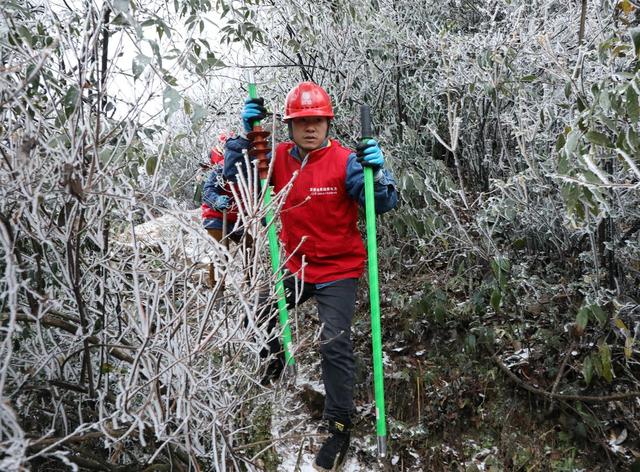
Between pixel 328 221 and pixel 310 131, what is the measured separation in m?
0.54

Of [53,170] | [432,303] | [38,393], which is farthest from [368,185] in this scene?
[38,393]

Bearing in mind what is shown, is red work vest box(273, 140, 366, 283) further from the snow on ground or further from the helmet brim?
the snow on ground

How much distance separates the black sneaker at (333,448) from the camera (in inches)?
121

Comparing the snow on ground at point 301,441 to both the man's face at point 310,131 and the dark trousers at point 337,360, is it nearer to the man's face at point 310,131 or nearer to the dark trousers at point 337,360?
the dark trousers at point 337,360

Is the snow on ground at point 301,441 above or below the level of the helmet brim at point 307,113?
below

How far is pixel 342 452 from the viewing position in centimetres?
316

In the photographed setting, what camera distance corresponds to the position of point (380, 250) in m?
4.55

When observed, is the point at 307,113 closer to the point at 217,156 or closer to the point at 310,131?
the point at 310,131

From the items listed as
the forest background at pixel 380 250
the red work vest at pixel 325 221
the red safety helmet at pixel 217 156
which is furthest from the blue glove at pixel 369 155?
the red safety helmet at pixel 217 156

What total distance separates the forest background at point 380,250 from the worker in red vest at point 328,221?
0.29 meters

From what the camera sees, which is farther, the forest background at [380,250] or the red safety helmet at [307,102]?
the red safety helmet at [307,102]

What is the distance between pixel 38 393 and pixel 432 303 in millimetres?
2475

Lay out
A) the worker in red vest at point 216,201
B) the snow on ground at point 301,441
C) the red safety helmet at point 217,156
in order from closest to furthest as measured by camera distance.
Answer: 1. the snow on ground at point 301,441
2. the worker in red vest at point 216,201
3. the red safety helmet at point 217,156

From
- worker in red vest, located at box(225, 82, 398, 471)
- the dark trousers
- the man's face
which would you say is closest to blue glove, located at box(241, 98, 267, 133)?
worker in red vest, located at box(225, 82, 398, 471)
